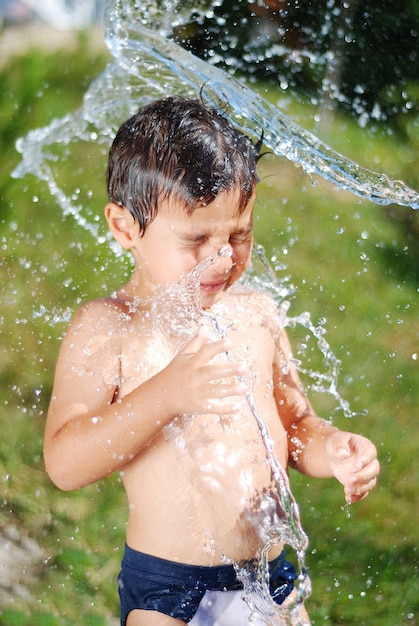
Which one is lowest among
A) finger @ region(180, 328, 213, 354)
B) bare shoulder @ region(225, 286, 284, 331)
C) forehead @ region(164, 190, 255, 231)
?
bare shoulder @ region(225, 286, 284, 331)

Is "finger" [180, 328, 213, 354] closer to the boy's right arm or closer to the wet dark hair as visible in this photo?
the boy's right arm

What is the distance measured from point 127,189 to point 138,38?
73 centimetres

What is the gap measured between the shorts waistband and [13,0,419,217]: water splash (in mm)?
801

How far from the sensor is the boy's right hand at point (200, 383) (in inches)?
48.4

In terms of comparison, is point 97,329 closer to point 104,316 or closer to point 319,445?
point 104,316

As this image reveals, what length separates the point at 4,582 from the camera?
1.94 meters

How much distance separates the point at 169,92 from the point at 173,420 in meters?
0.97

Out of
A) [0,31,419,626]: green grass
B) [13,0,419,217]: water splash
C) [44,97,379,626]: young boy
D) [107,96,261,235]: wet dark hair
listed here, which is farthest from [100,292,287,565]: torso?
[0,31,419,626]: green grass

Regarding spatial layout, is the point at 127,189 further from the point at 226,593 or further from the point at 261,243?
the point at 261,243

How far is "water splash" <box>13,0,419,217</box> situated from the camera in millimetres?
1855

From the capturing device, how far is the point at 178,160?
4.51 feet

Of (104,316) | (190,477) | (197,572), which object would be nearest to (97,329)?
(104,316)

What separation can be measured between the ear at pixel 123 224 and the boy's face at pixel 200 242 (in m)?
0.02

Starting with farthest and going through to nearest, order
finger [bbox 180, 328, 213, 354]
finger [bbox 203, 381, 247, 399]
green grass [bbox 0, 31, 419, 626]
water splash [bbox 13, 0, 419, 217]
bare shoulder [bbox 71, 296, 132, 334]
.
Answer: green grass [bbox 0, 31, 419, 626], water splash [bbox 13, 0, 419, 217], bare shoulder [bbox 71, 296, 132, 334], finger [bbox 180, 328, 213, 354], finger [bbox 203, 381, 247, 399]
